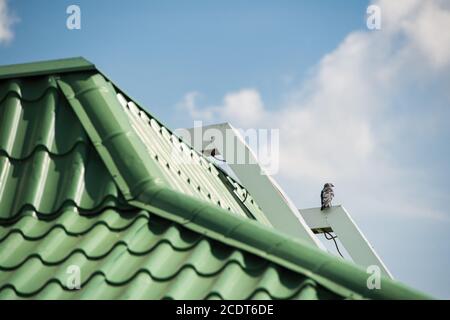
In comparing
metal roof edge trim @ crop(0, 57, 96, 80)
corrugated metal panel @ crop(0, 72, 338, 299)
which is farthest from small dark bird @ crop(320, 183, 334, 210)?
metal roof edge trim @ crop(0, 57, 96, 80)

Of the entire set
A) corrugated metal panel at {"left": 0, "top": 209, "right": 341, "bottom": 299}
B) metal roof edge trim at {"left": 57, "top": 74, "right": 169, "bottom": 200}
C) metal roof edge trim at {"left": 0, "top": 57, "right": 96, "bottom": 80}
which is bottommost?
corrugated metal panel at {"left": 0, "top": 209, "right": 341, "bottom": 299}

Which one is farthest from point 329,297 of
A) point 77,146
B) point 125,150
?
Result: point 77,146

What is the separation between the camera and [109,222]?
6.10m

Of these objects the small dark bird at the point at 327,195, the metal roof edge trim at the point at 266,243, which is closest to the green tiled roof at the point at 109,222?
the metal roof edge trim at the point at 266,243

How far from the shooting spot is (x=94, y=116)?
22.8 ft

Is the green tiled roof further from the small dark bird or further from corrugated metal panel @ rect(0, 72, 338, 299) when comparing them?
the small dark bird

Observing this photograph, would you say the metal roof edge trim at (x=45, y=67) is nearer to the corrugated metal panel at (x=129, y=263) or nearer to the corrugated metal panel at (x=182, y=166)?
the corrugated metal panel at (x=182, y=166)

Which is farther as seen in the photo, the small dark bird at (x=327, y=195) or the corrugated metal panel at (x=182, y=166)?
the small dark bird at (x=327, y=195)

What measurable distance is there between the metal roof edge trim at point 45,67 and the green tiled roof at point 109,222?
0.04ft

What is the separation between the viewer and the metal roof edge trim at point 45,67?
23.9ft

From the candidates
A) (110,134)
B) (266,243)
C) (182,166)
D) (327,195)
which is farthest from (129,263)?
(327,195)

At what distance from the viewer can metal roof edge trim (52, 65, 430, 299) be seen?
203 inches
